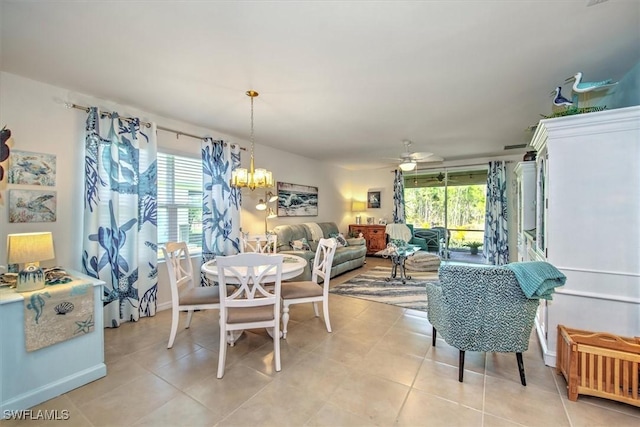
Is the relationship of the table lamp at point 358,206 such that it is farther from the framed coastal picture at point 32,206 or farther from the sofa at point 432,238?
the framed coastal picture at point 32,206

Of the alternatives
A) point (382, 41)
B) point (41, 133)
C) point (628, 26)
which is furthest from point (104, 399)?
point (628, 26)

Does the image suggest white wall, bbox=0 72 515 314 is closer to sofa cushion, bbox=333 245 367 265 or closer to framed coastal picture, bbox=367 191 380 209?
sofa cushion, bbox=333 245 367 265

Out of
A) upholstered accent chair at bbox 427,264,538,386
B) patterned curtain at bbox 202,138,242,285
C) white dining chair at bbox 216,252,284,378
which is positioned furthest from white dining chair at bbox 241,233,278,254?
upholstered accent chair at bbox 427,264,538,386

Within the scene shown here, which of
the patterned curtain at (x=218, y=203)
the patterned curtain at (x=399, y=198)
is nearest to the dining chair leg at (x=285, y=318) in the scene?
the patterned curtain at (x=218, y=203)

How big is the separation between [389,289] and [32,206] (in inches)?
174

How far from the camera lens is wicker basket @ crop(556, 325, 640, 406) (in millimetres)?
1702

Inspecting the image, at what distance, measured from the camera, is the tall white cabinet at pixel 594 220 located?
1.94m

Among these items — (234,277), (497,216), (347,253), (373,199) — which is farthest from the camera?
(373,199)

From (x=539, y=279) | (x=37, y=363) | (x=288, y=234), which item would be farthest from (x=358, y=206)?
(x=37, y=363)

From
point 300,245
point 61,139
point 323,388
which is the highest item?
point 61,139

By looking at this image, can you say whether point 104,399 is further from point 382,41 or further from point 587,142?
point 587,142

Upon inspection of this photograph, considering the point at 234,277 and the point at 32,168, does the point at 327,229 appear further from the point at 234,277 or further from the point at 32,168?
the point at 32,168

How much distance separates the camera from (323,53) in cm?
207

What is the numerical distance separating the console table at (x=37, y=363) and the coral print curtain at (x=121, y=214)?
0.97 meters
